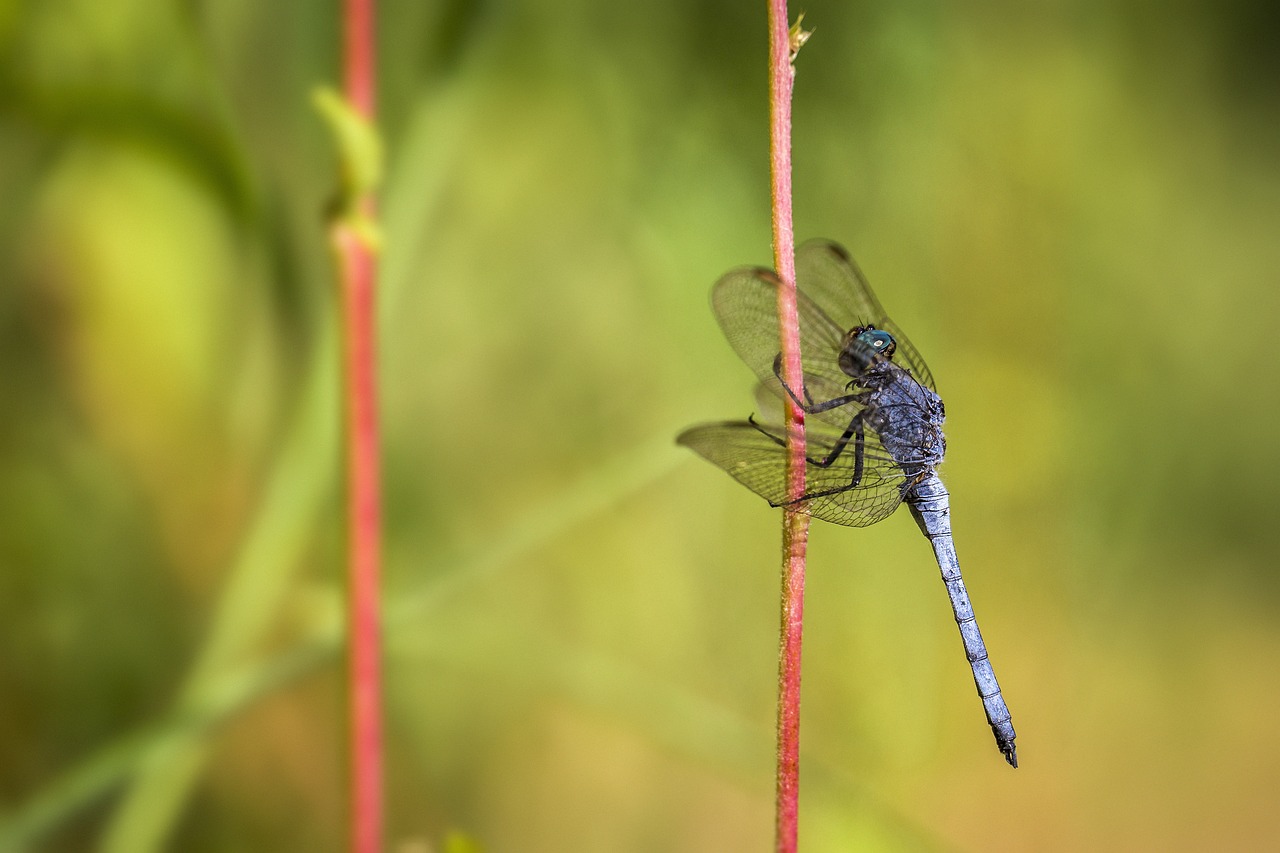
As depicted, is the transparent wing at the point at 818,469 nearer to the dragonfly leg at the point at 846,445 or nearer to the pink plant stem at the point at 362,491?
the dragonfly leg at the point at 846,445

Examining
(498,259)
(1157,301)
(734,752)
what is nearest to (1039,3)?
(1157,301)

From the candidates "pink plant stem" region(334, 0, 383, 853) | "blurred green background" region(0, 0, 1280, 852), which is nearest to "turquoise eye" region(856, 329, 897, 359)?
"blurred green background" region(0, 0, 1280, 852)

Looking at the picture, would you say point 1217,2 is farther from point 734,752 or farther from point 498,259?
point 734,752

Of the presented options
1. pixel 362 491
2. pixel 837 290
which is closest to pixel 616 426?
pixel 837 290

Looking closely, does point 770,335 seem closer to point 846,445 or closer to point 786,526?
point 846,445

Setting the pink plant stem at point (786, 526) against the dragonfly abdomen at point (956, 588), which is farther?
the dragonfly abdomen at point (956, 588)

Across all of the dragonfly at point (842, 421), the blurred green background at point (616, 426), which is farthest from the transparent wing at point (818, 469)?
the blurred green background at point (616, 426)

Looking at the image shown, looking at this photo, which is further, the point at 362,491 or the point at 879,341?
the point at 879,341
